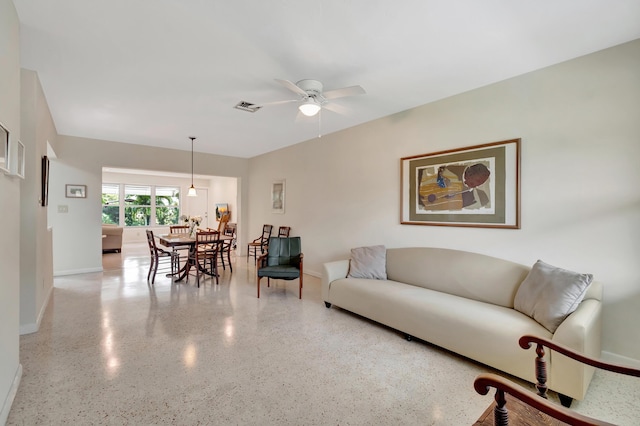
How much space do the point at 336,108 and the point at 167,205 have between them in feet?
30.4

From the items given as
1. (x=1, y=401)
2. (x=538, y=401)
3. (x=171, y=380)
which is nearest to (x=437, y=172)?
(x=538, y=401)

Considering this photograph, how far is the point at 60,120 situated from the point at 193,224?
265 cm

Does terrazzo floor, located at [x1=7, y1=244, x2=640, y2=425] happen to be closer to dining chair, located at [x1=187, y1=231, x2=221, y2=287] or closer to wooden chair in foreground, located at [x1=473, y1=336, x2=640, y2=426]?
wooden chair in foreground, located at [x1=473, y1=336, x2=640, y2=426]

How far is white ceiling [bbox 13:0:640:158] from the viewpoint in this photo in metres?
2.06

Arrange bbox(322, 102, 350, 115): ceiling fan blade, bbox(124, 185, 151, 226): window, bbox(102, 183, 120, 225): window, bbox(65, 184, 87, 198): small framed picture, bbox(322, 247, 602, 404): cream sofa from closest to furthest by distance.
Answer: bbox(322, 247, 602, 404): cream sofa, bbox(322, 102, 350, 115): ceiling fan blade, bbox(65, 184, 87, 198): small framed picture, bbox(102, 183, 120, 225): window, bbox(124, 185, 151, 226): window

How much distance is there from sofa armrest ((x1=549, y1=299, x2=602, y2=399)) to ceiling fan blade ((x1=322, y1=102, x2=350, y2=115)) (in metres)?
3.22

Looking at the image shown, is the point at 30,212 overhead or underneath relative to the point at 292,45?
underneath

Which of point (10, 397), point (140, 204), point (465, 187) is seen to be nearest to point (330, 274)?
point (465, 187)

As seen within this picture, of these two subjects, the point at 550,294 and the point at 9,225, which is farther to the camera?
the point at 550,294

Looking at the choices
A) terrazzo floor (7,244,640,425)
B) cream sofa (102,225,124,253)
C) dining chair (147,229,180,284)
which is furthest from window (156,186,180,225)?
terrazzo floor (7,244,640,425)

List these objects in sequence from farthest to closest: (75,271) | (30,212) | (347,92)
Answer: (75,271) → (30,212) → (347,92)

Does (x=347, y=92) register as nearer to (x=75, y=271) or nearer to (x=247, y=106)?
(x=247, y=106)

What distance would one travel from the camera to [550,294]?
2369mm

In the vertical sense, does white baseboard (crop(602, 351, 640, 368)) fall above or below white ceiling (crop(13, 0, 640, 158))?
below
